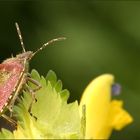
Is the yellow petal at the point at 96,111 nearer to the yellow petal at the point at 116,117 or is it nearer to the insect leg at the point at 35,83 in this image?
the yellow petal at the point at 116,117

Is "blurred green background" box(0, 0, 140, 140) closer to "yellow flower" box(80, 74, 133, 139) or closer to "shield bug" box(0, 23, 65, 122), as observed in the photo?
"yellow flower" box(80, 74, 133, 139)

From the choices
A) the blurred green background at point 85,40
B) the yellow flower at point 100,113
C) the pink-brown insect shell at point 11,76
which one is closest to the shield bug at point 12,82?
the pink-brown insect shell at point 11,76

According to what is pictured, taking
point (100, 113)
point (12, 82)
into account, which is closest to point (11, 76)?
point (12, 82)

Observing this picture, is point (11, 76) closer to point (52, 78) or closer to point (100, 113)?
point (52, 78)

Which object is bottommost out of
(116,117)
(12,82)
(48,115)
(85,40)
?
(116,117)

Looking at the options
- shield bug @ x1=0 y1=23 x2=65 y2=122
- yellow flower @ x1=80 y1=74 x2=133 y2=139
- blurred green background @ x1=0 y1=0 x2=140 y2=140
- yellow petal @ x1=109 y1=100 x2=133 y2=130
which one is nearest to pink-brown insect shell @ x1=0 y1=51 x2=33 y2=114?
shield bug @ x1=0 y1=23 x2=65 y2=122

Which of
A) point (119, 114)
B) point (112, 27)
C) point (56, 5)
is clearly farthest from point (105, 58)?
point (119, 114)
